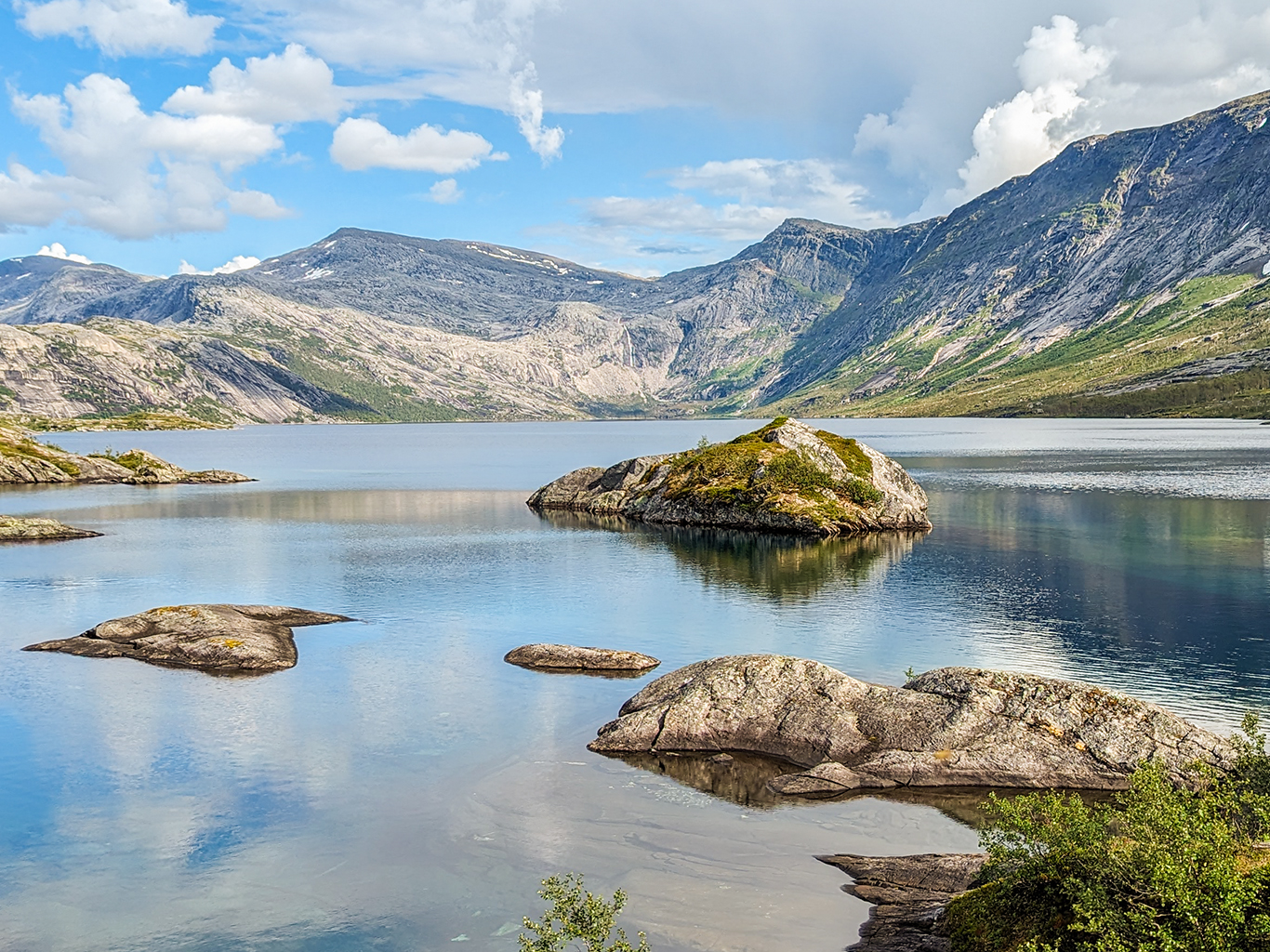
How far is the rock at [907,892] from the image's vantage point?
76.1 ft

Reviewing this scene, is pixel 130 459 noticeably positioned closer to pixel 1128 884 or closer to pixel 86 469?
pixel 86 469

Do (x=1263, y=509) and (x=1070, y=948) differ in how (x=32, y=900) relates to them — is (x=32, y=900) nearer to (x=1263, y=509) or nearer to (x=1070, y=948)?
(x=1070, y=948)

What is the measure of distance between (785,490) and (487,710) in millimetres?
66792

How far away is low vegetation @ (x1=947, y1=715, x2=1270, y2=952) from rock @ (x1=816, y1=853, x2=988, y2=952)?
5.44 feet

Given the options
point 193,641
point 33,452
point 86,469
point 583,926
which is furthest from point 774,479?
point 33,452

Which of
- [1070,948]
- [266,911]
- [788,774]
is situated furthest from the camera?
[788,774]

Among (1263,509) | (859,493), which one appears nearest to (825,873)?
(859,493)

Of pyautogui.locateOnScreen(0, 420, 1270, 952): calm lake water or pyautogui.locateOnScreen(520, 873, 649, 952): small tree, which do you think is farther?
pyautogui.locateOnScreen(0, 420, 1270, 952): calm lake water

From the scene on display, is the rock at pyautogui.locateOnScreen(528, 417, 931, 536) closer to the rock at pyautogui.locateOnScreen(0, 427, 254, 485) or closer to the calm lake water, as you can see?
the calm lake water

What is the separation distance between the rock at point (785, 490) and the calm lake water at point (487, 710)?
533cm

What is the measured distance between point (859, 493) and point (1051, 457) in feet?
339

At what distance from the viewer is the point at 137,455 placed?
184 meters

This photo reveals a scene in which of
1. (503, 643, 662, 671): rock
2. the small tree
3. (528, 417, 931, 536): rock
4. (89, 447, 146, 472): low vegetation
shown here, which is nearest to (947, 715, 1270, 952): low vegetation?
the small tree

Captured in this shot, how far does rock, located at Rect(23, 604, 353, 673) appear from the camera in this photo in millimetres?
52250
